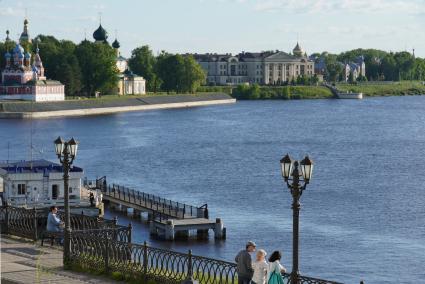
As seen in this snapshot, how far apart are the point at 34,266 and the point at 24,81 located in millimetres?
123319

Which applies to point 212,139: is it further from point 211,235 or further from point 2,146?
point 211,235

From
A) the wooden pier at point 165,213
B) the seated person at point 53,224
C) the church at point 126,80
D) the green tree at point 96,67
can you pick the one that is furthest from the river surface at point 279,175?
the church at point 126,80

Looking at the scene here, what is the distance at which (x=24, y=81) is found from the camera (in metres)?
143

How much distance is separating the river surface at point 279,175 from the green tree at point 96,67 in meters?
18.6

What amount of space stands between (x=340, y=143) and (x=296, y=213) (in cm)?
7630

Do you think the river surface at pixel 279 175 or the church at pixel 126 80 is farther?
the church at pixel 126 80

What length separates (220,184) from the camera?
199ft

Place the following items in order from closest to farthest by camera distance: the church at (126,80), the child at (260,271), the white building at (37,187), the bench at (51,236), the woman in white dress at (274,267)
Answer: the woman in white dress at (274,267) < the child at (260,271) < the bench at (51,236) < the white building at (37,187) < the church at (126,80)

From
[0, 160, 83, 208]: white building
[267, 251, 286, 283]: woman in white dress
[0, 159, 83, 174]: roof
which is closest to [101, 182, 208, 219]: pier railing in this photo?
[0, 160, 83, 208]: white building

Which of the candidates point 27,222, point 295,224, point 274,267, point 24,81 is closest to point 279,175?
point 27,222

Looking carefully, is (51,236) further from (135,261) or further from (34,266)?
(135,261)

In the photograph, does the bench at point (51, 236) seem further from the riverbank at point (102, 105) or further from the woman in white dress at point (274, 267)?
the riverbank at point (102, 105)

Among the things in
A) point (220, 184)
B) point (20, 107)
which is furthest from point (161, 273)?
point (20, 107)

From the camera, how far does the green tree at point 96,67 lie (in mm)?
156125
